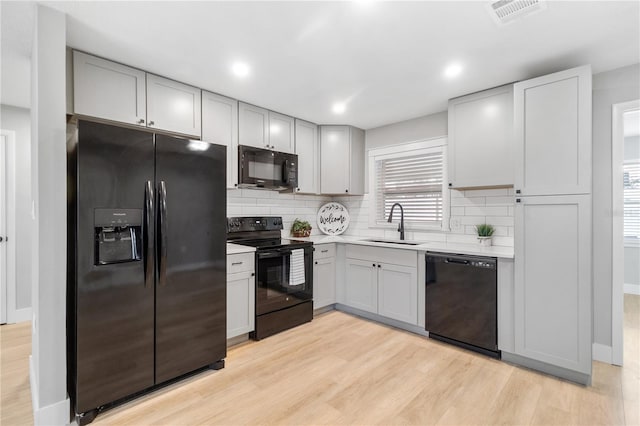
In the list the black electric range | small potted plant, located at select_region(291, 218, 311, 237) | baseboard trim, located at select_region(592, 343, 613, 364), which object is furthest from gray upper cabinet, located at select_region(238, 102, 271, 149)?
baseboard trim, located at select_region(592, 343, 613, 364)

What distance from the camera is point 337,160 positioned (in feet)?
13.4

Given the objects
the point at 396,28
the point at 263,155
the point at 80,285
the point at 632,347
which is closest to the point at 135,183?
the point at 80,285

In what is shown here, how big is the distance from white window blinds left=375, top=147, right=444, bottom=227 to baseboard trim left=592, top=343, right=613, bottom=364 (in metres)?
1.67

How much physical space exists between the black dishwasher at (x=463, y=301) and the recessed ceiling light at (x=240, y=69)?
232cm

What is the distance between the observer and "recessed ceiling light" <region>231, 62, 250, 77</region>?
2436mm

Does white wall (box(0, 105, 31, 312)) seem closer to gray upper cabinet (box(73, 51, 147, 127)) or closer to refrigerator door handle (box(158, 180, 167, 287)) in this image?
gray upper cabinet (box(73, 51, 147, 127))

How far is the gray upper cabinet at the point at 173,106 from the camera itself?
2.59m

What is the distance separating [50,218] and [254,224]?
201 cm

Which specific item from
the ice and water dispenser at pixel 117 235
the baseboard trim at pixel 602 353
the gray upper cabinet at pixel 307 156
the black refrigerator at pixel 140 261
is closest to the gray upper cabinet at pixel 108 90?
the black refrigerator at pixel 140 261

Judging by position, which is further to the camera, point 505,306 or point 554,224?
point 505,306

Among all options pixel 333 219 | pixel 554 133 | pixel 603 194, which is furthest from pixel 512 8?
pixel 333 219

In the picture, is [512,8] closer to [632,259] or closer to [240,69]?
[240,69]

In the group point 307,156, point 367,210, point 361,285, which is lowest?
point 361,285

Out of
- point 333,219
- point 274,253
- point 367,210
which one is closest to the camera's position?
point 274,253
